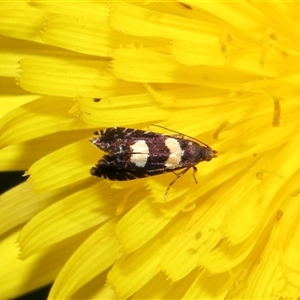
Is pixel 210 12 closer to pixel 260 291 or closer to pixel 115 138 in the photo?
pixel 115 138

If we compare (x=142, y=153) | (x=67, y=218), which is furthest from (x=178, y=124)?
(x=67, y=218)

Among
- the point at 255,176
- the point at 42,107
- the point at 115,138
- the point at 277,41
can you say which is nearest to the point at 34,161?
the point at 42,107

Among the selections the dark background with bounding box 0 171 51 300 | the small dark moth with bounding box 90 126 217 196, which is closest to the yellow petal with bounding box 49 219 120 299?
the small dark moth with bounding box 90 126 217 196

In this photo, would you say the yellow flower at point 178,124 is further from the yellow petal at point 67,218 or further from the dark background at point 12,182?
the dark background at point 12,182

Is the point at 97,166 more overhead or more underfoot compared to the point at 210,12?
more underfoot

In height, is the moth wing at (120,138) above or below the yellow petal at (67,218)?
above

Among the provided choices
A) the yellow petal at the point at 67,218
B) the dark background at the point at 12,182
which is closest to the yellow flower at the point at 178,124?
the yellow petal at the point at 67,218
